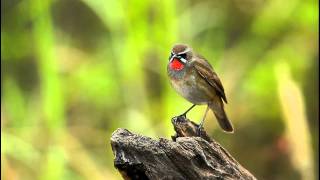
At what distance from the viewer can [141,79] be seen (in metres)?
6.62

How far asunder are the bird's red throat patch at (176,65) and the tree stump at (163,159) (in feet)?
3.12

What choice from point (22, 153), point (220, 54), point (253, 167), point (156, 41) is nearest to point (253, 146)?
point (253, 167)

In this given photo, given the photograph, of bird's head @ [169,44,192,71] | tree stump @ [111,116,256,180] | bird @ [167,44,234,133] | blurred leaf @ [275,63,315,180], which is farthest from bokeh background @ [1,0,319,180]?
tree stump @ [111,116,256,180]

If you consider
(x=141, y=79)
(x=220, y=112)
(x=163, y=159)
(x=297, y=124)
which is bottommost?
(x=163, y=159)

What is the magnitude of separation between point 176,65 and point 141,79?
1.87 metres


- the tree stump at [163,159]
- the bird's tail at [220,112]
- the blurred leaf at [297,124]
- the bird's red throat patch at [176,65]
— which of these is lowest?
the tree stump at [163,159]

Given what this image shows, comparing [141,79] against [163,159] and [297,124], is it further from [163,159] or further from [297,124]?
[163,159]

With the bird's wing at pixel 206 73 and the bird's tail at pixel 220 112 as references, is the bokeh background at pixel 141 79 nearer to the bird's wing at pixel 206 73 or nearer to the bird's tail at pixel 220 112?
the bird's tail at pixel 220 112

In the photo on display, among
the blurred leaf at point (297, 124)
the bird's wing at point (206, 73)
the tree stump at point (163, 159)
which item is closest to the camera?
the tree stump at point (163, 159)

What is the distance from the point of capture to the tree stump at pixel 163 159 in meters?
3.61

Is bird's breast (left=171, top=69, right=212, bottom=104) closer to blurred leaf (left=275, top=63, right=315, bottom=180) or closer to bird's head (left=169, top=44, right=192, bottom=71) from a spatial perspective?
bird's head (left=169, top=44, right=192, bottom=71)

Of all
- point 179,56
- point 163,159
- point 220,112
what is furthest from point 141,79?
point 163,159

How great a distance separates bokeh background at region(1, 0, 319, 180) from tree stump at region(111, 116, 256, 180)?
226 centimetres

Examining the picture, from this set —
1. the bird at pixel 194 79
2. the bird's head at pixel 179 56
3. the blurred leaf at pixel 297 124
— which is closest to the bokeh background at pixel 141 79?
the blurred leaf at pixel 297 124
